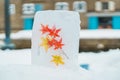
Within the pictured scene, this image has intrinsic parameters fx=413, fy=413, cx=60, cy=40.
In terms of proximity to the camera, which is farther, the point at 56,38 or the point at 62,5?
the point at 62,5

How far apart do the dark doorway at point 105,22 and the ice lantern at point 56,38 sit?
18.6 metres

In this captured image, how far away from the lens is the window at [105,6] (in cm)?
2330

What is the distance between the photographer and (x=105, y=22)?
918 inches

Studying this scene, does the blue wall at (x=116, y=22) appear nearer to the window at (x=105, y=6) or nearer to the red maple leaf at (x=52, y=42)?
the window at (x=105, y=6)

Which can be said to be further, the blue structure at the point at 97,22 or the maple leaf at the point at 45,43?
the blue structure at the point at 97,22

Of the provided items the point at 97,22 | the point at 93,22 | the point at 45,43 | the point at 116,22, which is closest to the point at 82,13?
the point at 93,22

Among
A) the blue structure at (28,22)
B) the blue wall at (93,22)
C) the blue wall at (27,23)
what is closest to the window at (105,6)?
the blue wall at (93,22)

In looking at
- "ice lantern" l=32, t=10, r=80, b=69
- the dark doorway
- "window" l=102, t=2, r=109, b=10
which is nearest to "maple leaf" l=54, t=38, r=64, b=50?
"ice lantern" l=32, t=10, r=80, b=69

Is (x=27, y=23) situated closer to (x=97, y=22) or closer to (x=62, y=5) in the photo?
(x=62, y=5)

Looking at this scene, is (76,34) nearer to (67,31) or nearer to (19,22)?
(67,31)

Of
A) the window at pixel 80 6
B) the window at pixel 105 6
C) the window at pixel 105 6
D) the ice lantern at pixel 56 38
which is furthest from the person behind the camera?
the window at pixel 80 6

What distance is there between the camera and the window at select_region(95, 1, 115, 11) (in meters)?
23.3

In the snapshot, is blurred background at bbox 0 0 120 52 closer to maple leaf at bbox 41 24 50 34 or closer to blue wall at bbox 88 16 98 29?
blue wall at bbox 88 16 98 29

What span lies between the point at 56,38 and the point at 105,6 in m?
19.1
